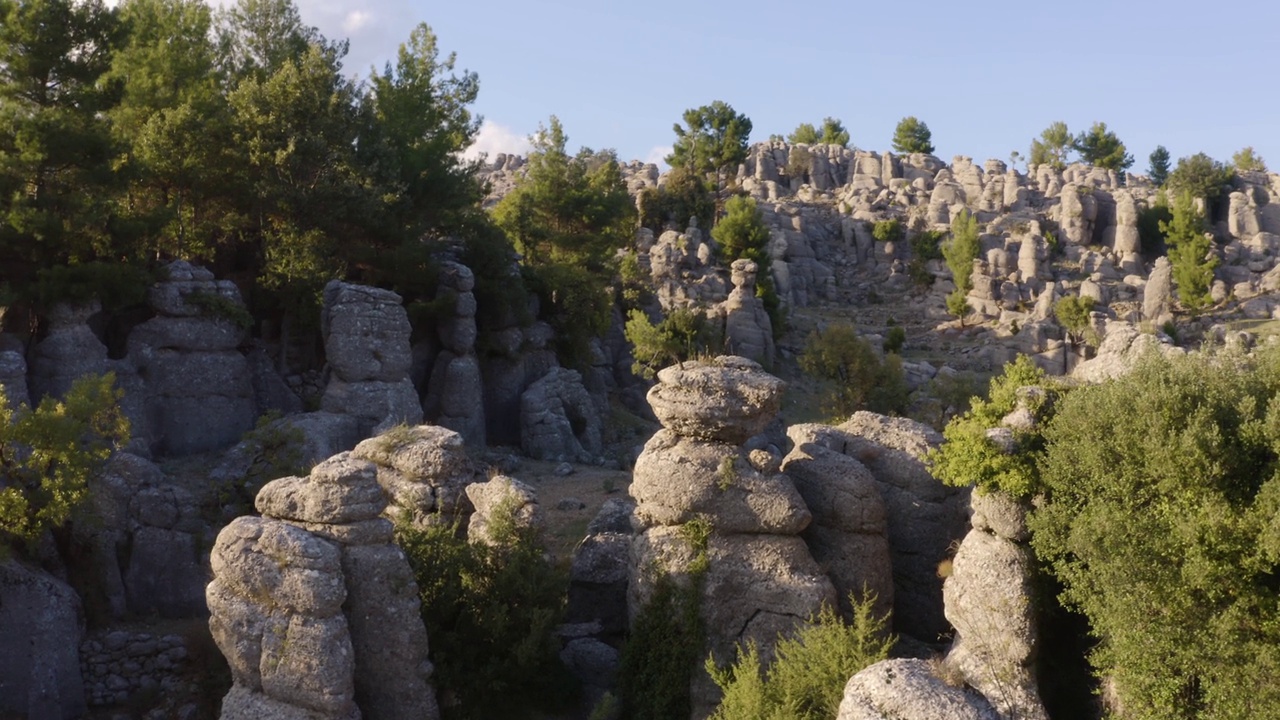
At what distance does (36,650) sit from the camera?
16.0 m

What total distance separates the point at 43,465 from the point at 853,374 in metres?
28.2

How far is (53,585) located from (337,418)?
925 cm

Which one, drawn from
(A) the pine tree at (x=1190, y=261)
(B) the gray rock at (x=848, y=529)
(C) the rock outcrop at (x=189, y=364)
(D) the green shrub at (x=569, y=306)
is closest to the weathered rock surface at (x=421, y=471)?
(B) the gray rock at (x=848, y=529)

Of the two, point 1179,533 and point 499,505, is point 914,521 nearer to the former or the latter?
point 1179,533

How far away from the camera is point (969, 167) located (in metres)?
106

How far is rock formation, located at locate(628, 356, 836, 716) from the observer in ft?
52.5

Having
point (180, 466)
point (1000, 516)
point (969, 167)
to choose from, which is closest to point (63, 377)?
point (180, 466)

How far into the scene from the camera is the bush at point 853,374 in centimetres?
3747

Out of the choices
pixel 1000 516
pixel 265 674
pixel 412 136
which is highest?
pixel 412 136

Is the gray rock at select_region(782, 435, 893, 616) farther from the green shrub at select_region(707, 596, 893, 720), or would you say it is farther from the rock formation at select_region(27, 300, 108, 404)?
the rock formation at select_region(27, 300, 108, 404)

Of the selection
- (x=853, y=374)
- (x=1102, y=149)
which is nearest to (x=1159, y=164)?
(x=1102, y=149)

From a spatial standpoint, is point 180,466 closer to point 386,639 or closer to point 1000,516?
point 386,639

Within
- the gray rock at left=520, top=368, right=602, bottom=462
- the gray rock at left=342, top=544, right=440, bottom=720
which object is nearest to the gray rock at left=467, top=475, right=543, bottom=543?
the gray rock at left=342, top=544, right=440, bottom=720

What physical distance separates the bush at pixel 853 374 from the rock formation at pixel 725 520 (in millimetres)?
20222
